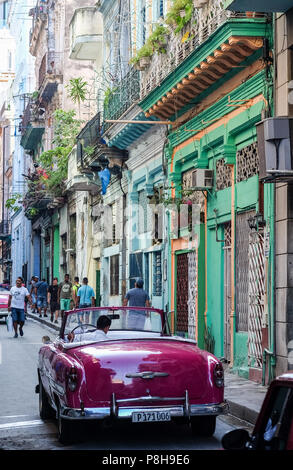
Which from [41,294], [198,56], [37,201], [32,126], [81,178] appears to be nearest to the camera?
[198,56]

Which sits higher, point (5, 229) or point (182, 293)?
point (5, 229)

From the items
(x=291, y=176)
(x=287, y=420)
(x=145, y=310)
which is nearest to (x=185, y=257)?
(x=291, y=176)

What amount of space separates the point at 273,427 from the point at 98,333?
5.35 m

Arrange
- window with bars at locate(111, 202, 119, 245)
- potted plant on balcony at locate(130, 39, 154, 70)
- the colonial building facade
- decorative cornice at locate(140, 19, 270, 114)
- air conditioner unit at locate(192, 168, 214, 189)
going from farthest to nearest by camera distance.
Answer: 1. window with bars at locate(111, 202, 119, 245)
2. potted plant on balcony at locate(130, 39, 154, 70)
3. air conditioner unit at locate(192, 168, 214, 189)
4. decorative cornice at locate(140, 19, 270, 114)
5. the colonial building facade

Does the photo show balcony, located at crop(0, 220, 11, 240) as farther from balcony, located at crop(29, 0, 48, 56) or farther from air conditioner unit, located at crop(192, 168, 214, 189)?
air conditioner unit, located at crop(192, 168, 214, 189)

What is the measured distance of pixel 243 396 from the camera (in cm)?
1189

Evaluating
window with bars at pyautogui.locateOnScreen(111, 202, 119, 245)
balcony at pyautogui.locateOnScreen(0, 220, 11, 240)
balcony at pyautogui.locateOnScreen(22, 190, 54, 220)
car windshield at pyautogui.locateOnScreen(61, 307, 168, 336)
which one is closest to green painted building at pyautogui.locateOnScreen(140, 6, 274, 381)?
car windshield at pyautogui.locateOnScreen(61, 307, 168, 336)

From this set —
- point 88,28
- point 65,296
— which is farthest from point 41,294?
point 88,28

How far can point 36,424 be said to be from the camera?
33.9ft

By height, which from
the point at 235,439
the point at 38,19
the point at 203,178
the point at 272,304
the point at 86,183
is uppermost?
the point at 38,19

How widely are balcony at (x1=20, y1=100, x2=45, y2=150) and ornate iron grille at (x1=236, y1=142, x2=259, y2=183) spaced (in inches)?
1196

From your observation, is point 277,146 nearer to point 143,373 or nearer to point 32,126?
point 143,373

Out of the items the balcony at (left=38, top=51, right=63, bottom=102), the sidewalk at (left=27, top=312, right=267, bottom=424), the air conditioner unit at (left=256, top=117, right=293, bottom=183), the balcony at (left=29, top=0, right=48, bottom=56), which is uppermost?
the balcony at (left=29, top=0, right=48, bottom=56)

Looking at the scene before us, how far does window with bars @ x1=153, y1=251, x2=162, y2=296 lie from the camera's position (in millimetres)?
22203
